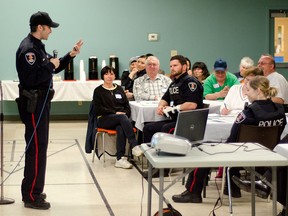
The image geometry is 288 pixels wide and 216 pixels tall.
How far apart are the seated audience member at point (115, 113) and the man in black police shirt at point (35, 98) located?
184 centimetres

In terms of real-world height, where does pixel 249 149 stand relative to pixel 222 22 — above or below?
below

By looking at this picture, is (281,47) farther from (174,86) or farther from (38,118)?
(38,118)

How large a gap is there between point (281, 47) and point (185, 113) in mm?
9509

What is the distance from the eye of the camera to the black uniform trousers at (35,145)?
4859 millimetres

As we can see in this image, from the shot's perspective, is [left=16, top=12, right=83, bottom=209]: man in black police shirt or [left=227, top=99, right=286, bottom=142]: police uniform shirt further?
[left=16, top=12, right=83, bottom=209]: man in black police shirt

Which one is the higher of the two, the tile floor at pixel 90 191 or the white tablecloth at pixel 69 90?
the white tablecloth at pixel 69 90

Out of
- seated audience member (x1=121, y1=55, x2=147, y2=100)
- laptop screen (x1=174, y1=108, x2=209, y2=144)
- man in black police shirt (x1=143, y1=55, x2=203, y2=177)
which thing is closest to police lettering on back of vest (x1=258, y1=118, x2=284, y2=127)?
laptop screen (x1=174, y1=108, x2=209, y2=144)

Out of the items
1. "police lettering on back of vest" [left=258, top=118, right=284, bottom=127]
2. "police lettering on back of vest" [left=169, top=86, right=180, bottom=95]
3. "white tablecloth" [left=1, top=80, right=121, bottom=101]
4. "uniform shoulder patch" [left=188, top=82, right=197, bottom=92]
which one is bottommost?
"white tablecloth" [left=1, top=80, right=121, bottom=101]

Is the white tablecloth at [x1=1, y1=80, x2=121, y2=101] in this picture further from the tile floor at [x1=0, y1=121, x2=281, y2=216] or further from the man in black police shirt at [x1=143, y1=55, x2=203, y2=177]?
the man in black police shirt at [x1=143, y1=55, x2=203, y2=177]

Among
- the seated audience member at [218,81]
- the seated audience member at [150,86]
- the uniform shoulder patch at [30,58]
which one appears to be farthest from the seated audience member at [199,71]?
the uniform shoulder patch at [30,58]

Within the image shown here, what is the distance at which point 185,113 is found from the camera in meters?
3.69

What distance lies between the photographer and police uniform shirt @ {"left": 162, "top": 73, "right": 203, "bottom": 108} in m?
6.11

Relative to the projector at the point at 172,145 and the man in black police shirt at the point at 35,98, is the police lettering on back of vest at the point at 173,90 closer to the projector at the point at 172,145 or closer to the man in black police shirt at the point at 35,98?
the man in black police shirt at the point at 35,98

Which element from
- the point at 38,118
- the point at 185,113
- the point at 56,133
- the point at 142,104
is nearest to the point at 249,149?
the point at 185,113
